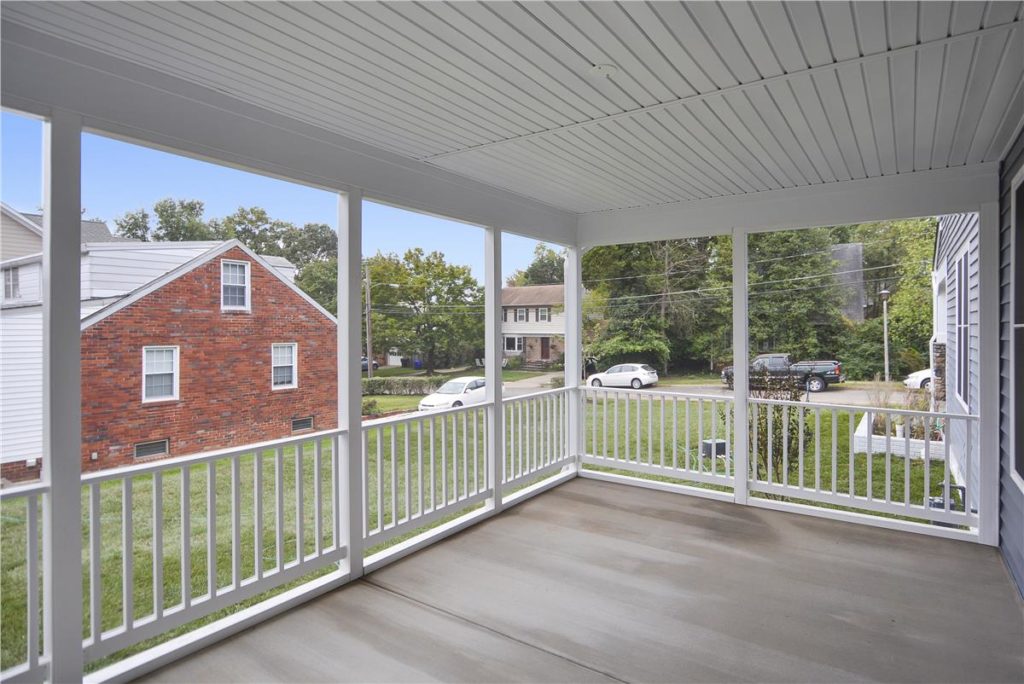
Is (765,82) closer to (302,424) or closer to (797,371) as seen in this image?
(302,424)

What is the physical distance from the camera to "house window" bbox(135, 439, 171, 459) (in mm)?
2373

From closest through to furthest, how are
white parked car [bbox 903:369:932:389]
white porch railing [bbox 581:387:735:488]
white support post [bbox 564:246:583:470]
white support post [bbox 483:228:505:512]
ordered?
1. white parked car [bbox 903:369:932:389]
2. white support post [bbox 483:228:505:512]
3. white porch railing [bbox 581:387:735:488]
4. white support post [bbox 564:246:583:470]

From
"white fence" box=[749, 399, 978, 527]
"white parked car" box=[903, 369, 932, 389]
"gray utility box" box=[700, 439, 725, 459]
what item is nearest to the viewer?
"white fence" box=[749, 399, 978, 527]

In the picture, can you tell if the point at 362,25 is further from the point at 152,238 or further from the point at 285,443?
the point at 285,443

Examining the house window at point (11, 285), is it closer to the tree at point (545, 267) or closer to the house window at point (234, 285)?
the house window at point (234, 285)

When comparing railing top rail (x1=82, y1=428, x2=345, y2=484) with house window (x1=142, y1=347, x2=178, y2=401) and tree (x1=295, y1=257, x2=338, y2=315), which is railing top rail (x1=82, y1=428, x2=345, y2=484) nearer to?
house window (x1=142, y1=347, x2=178, y2=401)

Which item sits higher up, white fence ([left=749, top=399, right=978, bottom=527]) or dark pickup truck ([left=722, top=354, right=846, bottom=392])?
dark pickup truck ([left=722, top=354, right=846, bottom=392])

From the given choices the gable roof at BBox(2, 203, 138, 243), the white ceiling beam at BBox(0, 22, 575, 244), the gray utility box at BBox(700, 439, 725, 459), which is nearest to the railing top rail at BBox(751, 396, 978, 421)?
the gray utility box at BBox(700, 439, 725, 459)

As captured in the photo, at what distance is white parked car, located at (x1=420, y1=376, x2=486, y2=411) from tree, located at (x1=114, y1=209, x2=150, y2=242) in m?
1.98

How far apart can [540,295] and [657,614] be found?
330cm

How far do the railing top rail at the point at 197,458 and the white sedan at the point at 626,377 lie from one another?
126 inches

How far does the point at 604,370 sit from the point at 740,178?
7.96 ft

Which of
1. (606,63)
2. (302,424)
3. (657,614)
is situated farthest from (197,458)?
(606,63)

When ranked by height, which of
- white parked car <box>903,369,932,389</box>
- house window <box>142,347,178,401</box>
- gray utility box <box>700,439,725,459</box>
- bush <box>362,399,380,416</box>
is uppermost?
house window <box>142,347,178,401</box>
